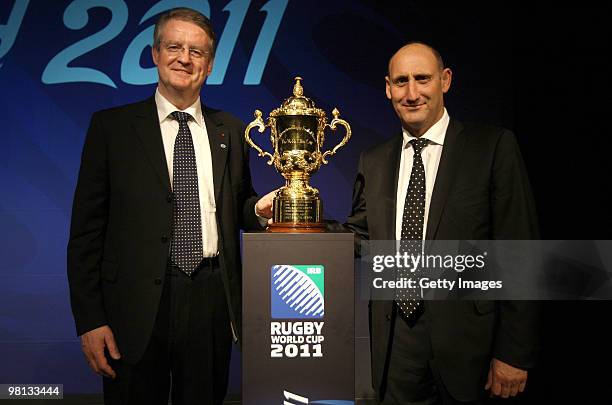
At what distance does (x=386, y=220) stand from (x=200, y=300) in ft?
2.28

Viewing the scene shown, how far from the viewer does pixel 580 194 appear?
2846 mm

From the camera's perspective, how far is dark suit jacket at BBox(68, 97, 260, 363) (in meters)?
1.97

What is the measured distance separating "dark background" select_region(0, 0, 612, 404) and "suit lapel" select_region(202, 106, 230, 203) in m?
1.07

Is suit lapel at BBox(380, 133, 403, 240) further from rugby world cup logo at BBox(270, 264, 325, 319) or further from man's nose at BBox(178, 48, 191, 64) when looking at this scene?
man's nose at BBox(178, 48, 191, 64)

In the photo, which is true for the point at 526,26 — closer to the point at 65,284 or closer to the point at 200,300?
the point at 200,300

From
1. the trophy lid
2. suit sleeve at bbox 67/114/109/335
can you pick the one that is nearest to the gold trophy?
the trophy lid

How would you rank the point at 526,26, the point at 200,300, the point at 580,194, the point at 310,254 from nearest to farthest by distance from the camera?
the point at 310,254, the point at 200,300, the point at 580,194, the point at 526,26

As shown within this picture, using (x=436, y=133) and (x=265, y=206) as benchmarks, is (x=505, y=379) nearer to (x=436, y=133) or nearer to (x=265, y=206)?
(x=436, y=133)

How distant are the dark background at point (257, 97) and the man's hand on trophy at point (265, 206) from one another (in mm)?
1138

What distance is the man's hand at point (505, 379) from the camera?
1996 mm

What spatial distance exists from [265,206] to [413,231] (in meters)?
0.53

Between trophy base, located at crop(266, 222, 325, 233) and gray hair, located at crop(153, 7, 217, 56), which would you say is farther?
gray hair, located at crop(153, 7, 217, 56)

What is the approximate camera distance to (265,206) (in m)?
2.10

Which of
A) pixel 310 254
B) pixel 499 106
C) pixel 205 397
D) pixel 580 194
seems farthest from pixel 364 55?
pixel 205 397
